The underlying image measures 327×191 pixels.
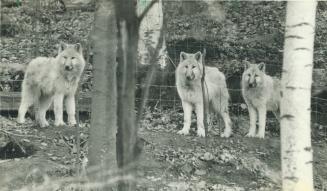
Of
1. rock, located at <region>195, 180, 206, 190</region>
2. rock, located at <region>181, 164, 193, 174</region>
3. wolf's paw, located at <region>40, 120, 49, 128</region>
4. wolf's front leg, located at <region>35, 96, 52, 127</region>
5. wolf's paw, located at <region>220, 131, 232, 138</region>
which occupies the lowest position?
rock, located at <region>195, 180, 206, 190</region>

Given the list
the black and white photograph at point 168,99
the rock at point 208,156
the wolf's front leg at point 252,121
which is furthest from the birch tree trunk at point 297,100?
the wolf's front leg at point 252,121

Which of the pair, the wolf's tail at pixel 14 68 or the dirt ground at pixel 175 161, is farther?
the wolf's tail at pixel 14 68

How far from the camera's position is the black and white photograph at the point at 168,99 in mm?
4965

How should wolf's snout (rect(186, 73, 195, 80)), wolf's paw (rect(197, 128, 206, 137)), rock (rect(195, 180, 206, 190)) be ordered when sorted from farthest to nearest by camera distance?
wolf's snout (rect(186, 73, 195, 80))
wolf's paw (rect(197, 128, 206, 137))
rock (rect(195, 180, 206, 190))

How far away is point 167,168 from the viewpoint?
8.52 metres

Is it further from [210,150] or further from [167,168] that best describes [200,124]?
[167,168]

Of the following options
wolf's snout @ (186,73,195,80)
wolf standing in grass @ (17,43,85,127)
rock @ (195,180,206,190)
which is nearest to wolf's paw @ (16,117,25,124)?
wolf standing in grass @ (17,43,85,127)

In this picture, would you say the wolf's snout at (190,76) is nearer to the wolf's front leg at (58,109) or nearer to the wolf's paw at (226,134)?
the wolf's paw at (226,134)

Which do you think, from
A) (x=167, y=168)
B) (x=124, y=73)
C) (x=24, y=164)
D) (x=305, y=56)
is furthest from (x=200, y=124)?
(x=124, y=73)

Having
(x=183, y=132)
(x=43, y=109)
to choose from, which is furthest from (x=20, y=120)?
(x=183, y=132)

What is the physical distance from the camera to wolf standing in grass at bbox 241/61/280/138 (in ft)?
34.9

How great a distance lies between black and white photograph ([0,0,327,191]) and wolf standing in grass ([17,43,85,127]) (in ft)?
0.07

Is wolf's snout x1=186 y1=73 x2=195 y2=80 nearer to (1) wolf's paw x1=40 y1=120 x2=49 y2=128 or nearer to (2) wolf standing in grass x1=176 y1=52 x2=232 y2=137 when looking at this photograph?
(2) wolf standing in grass x1=176 y1=52 x2=232 y2=137

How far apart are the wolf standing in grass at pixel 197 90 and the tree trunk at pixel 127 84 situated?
706cm
